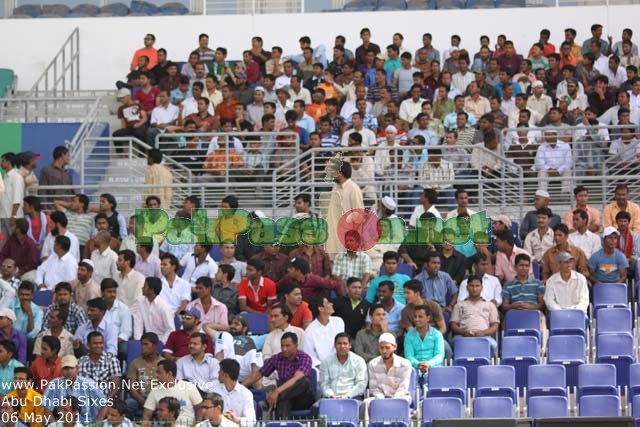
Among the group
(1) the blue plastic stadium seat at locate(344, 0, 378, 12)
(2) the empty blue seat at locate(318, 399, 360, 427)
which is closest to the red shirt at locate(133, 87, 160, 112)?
(1) the blue plastic stadium seat at locate(344, 0, 378, 12)

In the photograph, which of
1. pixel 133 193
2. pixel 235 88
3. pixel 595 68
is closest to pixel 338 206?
pixel 133 193

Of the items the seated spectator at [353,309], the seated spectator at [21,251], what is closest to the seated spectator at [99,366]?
the seated spectator at [353,309]

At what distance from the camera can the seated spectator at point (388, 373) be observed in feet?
55.6

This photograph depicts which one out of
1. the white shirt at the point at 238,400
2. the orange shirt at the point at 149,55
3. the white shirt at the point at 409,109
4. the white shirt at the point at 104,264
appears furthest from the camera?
the orange shirt at the point at 149,55

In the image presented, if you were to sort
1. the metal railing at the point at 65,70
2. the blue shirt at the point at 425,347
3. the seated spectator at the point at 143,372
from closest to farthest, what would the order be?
the seated spectator at the point at 143,372, the blue shirt at the point at 425,347, the metal railing at the point at 65,70

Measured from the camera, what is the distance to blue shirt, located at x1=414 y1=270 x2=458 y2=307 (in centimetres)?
1889

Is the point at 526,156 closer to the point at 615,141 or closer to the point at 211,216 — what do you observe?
the point at 615,141

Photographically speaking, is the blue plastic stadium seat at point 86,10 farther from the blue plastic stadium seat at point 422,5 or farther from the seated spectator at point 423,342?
the seated spectator at point 423,342

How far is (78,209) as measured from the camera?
21250 mm

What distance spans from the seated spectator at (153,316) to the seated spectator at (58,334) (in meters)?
0.73

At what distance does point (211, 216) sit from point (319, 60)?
5660mm

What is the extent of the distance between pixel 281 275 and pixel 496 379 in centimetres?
358

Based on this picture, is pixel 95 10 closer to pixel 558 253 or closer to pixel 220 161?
pixel 220 161

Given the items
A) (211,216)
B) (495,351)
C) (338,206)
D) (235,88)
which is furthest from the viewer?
(235,88)
